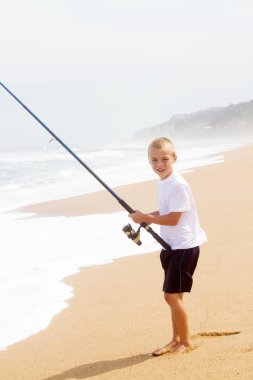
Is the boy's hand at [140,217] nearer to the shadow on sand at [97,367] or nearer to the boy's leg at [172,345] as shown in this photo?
the boy's leg at [172,345]

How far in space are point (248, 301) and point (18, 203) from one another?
9993 millimetres

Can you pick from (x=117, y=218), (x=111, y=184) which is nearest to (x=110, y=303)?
(x=117, y=218)

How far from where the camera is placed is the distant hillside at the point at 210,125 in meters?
114

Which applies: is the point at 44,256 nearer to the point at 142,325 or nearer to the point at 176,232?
the point at 142,325

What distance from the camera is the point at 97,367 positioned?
342 cm

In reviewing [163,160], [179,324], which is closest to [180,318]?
[179,324]

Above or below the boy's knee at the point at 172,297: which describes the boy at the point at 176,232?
above

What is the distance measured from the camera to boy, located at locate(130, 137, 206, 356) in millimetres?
3332

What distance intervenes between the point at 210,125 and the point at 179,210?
128 metres

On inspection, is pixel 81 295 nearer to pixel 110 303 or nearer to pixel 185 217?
pixel 110 303

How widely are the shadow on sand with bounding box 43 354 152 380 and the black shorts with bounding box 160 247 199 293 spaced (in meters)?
0.46

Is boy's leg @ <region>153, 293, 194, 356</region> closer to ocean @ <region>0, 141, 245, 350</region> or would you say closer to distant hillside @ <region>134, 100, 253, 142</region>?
ocean @ <region>0, 141, 245, 350</region>

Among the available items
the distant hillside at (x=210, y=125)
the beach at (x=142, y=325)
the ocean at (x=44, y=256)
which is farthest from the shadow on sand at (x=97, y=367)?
the distant hillside at (x=210, y=125)

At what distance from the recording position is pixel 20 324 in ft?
14.8
